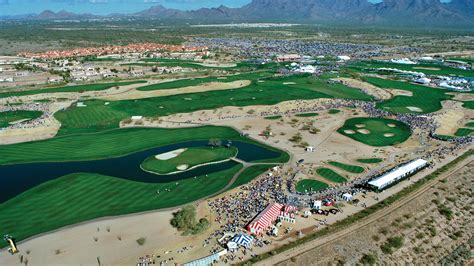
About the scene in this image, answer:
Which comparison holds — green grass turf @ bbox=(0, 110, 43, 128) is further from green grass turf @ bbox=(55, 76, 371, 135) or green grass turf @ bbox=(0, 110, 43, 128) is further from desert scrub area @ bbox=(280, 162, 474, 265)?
desert scrub area @ bbox=(280, 162, 474, 265)

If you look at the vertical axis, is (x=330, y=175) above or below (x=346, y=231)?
above

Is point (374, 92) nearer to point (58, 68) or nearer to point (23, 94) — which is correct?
point (23, 94)

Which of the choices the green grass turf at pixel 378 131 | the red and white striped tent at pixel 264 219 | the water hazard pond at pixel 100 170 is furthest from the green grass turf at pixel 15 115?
the green grass turf at pixel 378 131

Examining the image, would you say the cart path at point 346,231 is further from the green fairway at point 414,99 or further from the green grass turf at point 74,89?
the green grass turf at point 74,89

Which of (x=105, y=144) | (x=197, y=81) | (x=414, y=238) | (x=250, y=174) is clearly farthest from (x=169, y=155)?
(x=197, y=81)

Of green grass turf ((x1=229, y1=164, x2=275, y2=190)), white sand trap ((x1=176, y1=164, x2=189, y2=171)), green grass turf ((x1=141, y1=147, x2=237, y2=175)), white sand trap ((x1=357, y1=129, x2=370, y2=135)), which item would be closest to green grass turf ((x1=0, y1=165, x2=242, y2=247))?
green grass turf ((x1=229, y1=164, x2=275, y2=190))

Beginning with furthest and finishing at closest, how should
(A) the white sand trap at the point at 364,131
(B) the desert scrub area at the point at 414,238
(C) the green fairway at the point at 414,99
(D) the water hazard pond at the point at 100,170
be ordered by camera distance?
(C) the green fairway at the point at 414,99 → (A) the white sand trap at the point at 364,131 → (D) the water hazard pond at the point at 100,170 → (B) the desert scrub area at the point at 414,238

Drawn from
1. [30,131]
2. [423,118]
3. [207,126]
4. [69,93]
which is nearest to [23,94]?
[69,93]

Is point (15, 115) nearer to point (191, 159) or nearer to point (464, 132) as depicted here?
point (191, 159)
